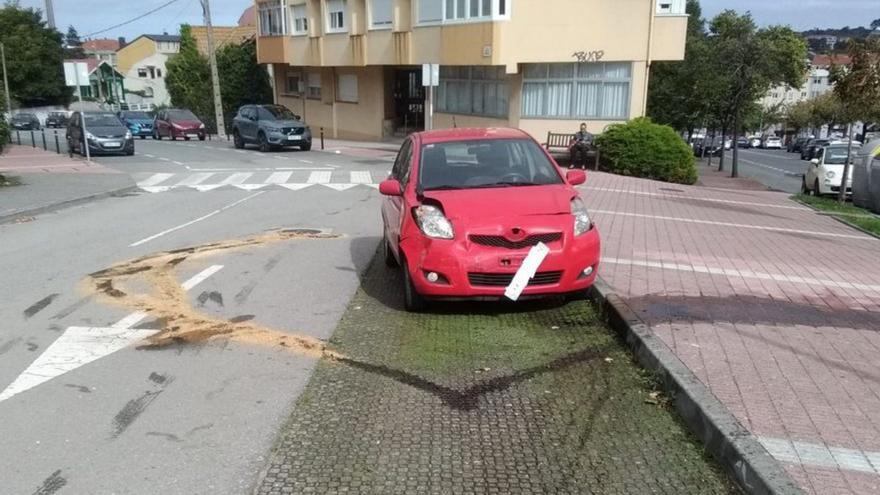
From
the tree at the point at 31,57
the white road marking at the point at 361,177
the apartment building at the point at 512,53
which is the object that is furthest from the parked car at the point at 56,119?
the white road marking at the point at 361,177

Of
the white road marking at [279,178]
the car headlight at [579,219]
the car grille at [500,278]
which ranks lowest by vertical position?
the white road marking at [279,178]

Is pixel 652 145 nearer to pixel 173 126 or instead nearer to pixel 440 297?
pixel 440 297

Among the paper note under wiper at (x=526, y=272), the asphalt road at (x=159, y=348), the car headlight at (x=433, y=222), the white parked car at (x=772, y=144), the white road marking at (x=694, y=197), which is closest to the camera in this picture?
the asphalt road at (x=159, y=348)

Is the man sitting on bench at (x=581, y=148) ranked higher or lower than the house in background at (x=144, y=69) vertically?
lower

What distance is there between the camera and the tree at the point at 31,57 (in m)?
64.6

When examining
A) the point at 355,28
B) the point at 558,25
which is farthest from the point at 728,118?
the point at 355,28

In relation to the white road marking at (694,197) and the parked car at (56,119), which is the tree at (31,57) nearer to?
the parked car at (56,119)

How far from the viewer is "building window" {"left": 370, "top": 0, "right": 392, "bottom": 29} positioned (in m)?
31.2

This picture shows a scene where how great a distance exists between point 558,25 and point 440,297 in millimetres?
20070

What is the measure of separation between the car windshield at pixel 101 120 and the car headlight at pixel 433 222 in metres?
24.5

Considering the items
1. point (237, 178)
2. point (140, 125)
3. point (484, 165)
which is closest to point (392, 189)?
point (484, 165)

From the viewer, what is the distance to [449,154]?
723 cm

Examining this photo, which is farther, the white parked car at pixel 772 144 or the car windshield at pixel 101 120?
the white parked car at pixel 772 144

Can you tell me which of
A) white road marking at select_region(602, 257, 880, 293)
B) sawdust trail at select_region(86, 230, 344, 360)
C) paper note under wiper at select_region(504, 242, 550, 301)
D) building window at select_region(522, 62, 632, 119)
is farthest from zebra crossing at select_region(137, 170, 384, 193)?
paper note under wiper at select_region(504, 242, 550, 301)
